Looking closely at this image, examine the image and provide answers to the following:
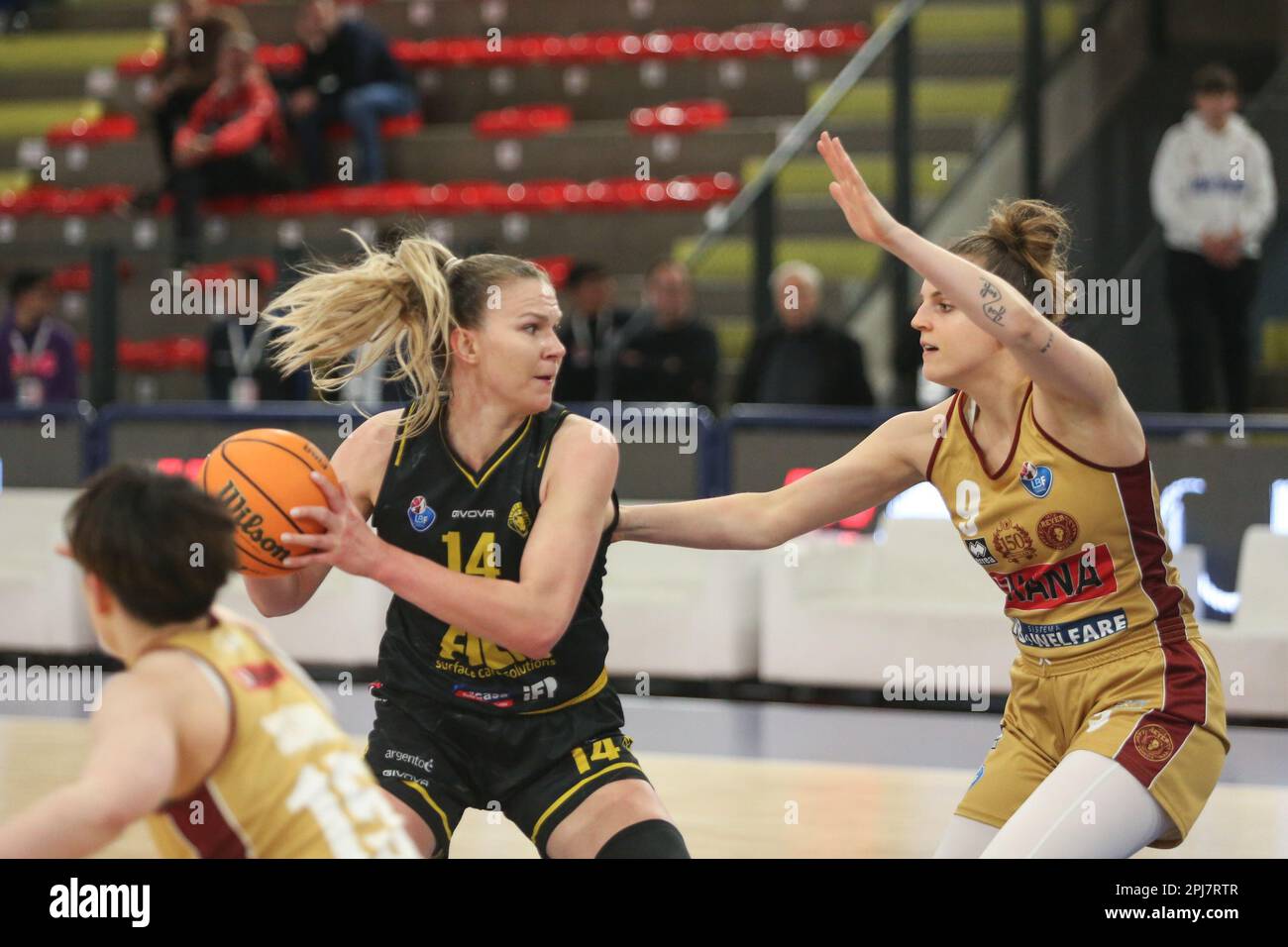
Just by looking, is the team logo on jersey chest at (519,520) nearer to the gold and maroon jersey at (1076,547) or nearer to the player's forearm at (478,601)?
the player's forearm at (478,601)

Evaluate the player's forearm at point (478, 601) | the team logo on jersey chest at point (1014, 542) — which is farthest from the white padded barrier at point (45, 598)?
the team logo on jersey chest at point (1014, 542)

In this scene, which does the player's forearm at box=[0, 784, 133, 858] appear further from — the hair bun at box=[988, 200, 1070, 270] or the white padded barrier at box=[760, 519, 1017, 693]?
the white padded barrier at box=[760, 519, 1017, 693]

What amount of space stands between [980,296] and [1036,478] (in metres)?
0.42

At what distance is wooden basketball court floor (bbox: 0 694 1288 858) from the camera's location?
17.2 feet

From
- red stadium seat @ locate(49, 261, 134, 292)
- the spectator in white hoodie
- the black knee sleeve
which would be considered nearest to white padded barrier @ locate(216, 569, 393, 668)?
the spectator in white hoodie

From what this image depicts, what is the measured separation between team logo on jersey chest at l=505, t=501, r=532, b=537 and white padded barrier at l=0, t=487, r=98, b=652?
5083mm

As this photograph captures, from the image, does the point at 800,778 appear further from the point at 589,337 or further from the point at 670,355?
the point at 589,337

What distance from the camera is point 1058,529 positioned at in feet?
11.5

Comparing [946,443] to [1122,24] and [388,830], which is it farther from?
[1122,24]

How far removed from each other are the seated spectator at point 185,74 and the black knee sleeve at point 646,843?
950cm

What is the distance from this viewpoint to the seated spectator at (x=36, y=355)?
9906 mm
